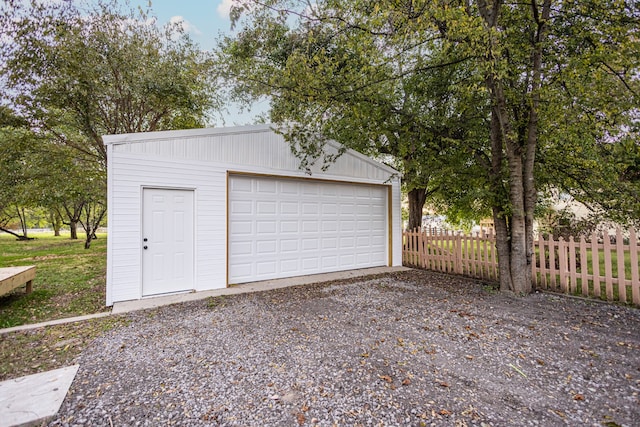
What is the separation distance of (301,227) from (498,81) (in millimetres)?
4429

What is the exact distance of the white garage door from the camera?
5.94 meters

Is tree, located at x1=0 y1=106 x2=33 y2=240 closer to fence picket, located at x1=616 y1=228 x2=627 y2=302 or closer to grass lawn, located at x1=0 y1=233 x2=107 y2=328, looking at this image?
grass lawn, located at x1=0 y1=233 x2=107 y2=328

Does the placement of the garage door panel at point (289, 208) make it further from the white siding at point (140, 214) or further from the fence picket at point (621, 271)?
the fence picket at point (621, 271)

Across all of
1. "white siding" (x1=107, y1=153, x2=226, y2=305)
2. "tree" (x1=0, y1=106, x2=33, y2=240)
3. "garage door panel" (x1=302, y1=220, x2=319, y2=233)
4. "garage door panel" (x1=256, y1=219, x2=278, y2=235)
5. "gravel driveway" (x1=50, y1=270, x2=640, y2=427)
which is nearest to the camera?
"gravel driveway" (x1=50, y1=270, x2=640, y2=427)

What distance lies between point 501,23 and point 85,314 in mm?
7760

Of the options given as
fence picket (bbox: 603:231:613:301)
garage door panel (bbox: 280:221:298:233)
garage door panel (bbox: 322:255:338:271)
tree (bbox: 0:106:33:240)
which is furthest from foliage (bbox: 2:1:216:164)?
fence picket (bbox: 603:231:613:301)

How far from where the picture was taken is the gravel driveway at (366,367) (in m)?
1.98

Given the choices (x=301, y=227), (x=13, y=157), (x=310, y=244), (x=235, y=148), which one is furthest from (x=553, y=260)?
(x=13, y=157)

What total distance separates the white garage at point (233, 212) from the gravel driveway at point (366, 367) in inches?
41.8

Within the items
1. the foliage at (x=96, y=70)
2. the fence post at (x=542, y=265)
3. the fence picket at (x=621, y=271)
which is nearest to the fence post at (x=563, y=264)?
the fence post at (x=542, y=265)

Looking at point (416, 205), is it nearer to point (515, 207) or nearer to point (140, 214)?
point (515, 207)

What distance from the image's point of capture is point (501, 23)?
485 centimetres

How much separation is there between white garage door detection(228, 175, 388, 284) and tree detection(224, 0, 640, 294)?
1.19 meters

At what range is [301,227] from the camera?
A: 21.8 ft
